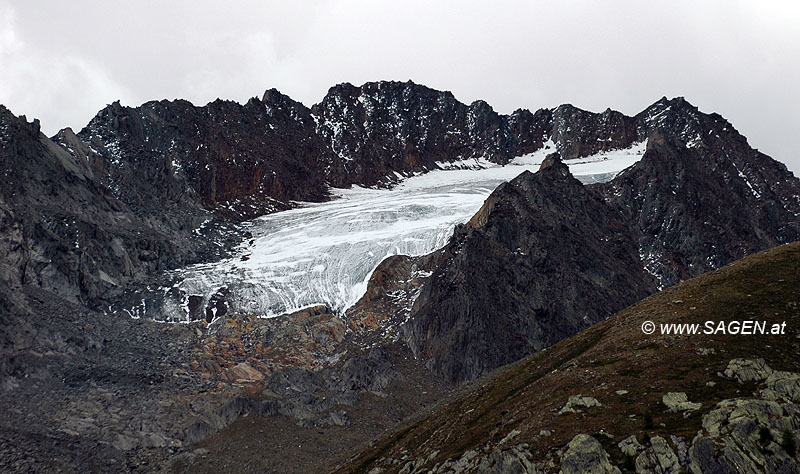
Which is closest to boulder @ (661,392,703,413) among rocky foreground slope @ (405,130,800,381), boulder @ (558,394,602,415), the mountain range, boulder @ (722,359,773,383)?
boulder @ (722,359,773,383)

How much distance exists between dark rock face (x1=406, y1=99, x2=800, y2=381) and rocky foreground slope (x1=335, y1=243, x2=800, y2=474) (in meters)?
54.6

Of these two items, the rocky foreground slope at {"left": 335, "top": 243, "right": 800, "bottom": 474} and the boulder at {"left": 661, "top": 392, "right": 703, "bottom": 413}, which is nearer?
the rocky foreground slope at {"left": 335, "top": 243, "right": 800, "bottom": 474}

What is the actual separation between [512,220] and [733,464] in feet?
383

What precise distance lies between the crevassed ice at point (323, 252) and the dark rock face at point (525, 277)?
1502 centimetres

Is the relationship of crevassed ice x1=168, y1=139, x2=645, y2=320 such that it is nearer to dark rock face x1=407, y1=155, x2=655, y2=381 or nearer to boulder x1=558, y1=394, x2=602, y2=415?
dark rock face x1=407, y1=155, x2=655, y2=381

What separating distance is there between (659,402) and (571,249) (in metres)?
112

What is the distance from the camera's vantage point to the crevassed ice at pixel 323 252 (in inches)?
5433

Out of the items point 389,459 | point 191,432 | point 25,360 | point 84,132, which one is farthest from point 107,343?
point 84,132

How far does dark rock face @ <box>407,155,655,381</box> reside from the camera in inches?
4766

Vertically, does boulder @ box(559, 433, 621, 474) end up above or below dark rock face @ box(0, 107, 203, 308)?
below

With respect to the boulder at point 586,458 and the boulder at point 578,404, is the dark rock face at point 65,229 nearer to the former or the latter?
the boulder at point 578,404

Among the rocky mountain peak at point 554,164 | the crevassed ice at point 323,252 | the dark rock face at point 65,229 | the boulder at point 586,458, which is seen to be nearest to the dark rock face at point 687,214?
the rocky mountain peak at point 554,164

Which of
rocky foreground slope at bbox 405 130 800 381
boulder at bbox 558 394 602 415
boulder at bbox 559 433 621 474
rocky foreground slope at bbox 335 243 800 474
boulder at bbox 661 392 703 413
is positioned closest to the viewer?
rocky foreground slope at bbox 335 243 800 474

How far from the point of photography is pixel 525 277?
456 ft
